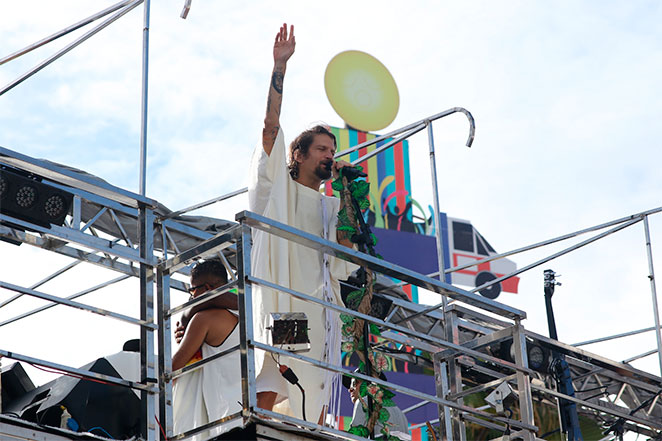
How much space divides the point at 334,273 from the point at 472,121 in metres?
2.15

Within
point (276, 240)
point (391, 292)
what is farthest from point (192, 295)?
point (391, 292)

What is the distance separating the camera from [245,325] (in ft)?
13.0

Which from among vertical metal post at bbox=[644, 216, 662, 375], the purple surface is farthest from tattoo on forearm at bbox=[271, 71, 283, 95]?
the purple surface

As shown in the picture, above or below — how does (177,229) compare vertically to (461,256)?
below

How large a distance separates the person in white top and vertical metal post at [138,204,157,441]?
0.45 metres

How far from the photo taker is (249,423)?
3848 mm

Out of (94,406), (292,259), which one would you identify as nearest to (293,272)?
(292,259)

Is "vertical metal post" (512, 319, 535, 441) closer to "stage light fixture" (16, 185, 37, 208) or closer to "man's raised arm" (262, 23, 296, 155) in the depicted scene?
"man's raised arm" (262, 23, 296, 155)

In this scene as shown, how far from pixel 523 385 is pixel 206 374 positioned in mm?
1578

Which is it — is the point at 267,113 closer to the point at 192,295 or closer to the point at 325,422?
the point at 192,295

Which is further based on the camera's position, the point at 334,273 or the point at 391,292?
the point at 391,292

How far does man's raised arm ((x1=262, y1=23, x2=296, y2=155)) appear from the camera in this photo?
4824mm

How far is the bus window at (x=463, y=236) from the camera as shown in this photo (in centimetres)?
2178

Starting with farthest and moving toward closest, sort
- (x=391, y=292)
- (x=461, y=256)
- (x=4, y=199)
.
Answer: (x=461, y=256), (x=391, y=292), (x=4, y=199)
